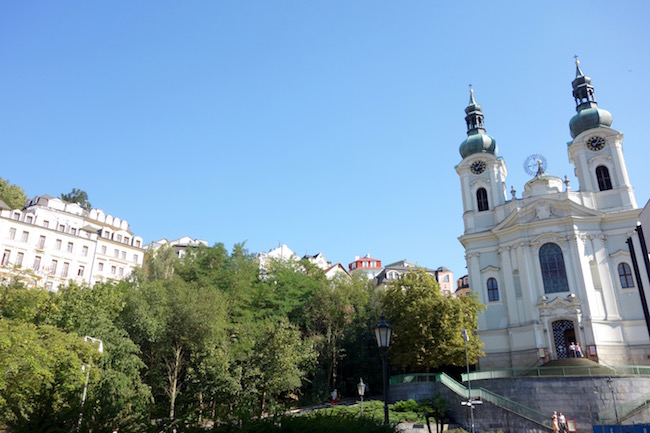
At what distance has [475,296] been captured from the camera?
1677 inches

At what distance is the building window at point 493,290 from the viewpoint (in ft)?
148

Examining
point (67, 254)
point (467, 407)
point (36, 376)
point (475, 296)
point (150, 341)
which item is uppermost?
point (67, 254)

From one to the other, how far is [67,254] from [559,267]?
172 feet

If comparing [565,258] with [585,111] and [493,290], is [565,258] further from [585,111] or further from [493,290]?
[585,111]

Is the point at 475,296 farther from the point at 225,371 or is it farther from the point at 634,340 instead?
the point at 225,371

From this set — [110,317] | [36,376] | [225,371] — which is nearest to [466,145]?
[225,371]

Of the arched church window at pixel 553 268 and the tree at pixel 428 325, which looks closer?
the tree at pixel 428 325

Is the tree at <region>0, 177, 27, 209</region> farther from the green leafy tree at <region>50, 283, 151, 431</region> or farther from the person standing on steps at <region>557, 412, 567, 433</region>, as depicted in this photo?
the person standing on steps at <region>557, 412, 567, 433</region>

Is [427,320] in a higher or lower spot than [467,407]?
higher

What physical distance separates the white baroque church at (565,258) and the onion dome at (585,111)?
0.10 metres

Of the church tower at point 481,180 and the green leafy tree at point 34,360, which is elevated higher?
the church tower at point 481,180

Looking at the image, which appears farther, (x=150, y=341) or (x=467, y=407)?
(x=150, y=341)

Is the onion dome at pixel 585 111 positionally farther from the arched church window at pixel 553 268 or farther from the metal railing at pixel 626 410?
the metal railing at pixel 626 410

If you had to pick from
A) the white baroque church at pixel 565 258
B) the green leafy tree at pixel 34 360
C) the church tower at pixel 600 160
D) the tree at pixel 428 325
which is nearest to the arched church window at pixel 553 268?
the white baroque church at pixel 565 258
